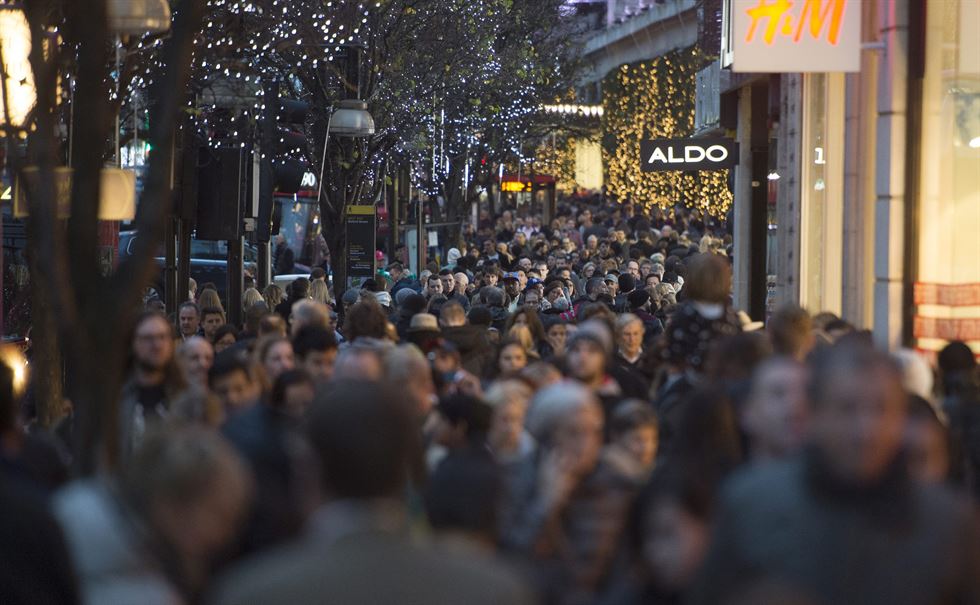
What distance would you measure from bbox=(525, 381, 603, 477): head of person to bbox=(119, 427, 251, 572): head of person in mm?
1437

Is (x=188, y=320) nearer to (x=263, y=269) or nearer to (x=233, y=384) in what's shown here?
(x=233, y=384)

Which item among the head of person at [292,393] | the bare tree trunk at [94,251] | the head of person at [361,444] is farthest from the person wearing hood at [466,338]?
the head of person at [361,444]

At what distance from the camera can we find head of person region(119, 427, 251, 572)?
4.61 meters

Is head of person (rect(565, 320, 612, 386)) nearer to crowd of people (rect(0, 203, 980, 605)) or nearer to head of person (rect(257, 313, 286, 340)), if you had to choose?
crowd of people (rect(0, 203, 980, 605))

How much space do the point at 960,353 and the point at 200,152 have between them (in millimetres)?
11694

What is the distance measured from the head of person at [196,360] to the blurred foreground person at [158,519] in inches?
148

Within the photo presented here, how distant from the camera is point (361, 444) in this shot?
3775mm

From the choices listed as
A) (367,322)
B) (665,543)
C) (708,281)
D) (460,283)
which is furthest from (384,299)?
(665,543)

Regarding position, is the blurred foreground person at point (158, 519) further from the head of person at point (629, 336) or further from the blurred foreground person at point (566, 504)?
the head of person at point (629, 336)

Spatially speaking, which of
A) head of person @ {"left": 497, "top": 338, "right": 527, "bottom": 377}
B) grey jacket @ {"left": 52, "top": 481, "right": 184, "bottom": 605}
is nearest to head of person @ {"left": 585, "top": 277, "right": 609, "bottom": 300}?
head of person @ {"left": 497, "top": 338, "right": 527, "bottom": 377}

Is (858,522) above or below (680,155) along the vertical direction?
below

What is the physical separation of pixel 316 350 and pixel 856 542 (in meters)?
5.42

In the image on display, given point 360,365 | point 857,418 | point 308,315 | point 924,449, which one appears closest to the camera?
point 857,418

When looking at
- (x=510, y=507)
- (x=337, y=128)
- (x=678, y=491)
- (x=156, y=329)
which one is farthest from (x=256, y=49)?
(x=678, y=491)
